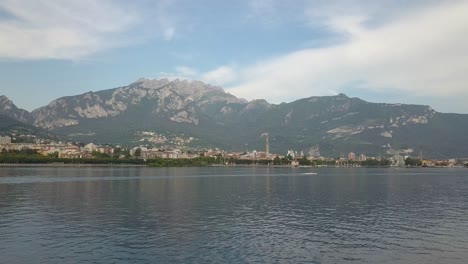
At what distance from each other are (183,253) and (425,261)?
15.1m

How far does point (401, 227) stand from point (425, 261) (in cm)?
1390

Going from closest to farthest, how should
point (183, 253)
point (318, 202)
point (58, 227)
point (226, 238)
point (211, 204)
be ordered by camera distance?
1. point (183, 253)
2. point (226, 238)
3. point (58, 227)
4. point (211, 204)
5. point (318, 202)

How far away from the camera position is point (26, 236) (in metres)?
35.6

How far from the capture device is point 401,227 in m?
42.4

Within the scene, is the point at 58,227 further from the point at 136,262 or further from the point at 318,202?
the point at 318,202

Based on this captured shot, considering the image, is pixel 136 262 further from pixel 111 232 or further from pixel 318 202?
pixel 318 202

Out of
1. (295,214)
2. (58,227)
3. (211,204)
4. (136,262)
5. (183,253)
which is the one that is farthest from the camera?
(211,204)

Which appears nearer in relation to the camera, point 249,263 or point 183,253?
point 249,263

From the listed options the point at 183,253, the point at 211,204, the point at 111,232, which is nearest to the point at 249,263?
the point at 183,253

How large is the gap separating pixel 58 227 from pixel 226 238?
1495 centimetres

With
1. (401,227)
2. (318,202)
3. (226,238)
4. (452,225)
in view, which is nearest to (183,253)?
(226,238)

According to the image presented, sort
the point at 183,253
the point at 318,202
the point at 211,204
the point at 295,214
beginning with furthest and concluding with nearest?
the point at 318,202
the point at 211,204
the point at 295,214
the point at 183,253

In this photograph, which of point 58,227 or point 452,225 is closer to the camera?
point 58,227

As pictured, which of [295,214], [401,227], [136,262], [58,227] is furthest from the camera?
[295,214]
